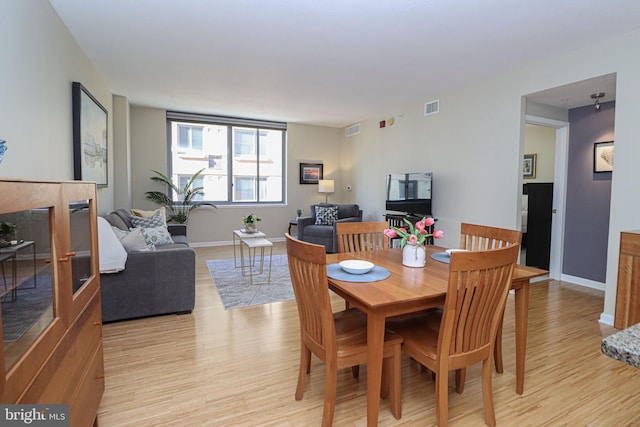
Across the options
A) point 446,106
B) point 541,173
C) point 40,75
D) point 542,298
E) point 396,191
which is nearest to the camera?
point 40,75

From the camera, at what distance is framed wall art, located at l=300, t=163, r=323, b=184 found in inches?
278

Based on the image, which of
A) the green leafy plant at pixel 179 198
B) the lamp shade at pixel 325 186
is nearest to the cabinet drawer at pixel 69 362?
the green leafy plant at pixel 179 198

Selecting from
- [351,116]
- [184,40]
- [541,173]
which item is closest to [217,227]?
[351,116]

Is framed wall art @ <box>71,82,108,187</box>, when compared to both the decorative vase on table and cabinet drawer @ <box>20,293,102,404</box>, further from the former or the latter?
the decorative vase on table

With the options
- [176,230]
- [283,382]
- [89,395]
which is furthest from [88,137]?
[283,382]

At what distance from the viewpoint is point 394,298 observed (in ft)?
4.76

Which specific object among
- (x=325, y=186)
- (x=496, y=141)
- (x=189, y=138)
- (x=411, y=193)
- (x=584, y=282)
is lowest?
(x=584, y=282)

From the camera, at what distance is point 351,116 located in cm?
609

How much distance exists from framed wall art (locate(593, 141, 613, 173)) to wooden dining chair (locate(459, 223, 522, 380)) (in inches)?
98.8

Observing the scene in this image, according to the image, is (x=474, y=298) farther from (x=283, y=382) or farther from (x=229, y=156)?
(x=229, y=156)

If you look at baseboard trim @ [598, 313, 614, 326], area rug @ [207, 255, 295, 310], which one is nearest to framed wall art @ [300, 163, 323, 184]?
area rug @ [207, 255, 295, 310]

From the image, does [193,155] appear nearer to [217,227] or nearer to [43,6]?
[217,227]

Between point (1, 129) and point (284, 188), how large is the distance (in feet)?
17.6

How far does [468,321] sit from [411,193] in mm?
3422
